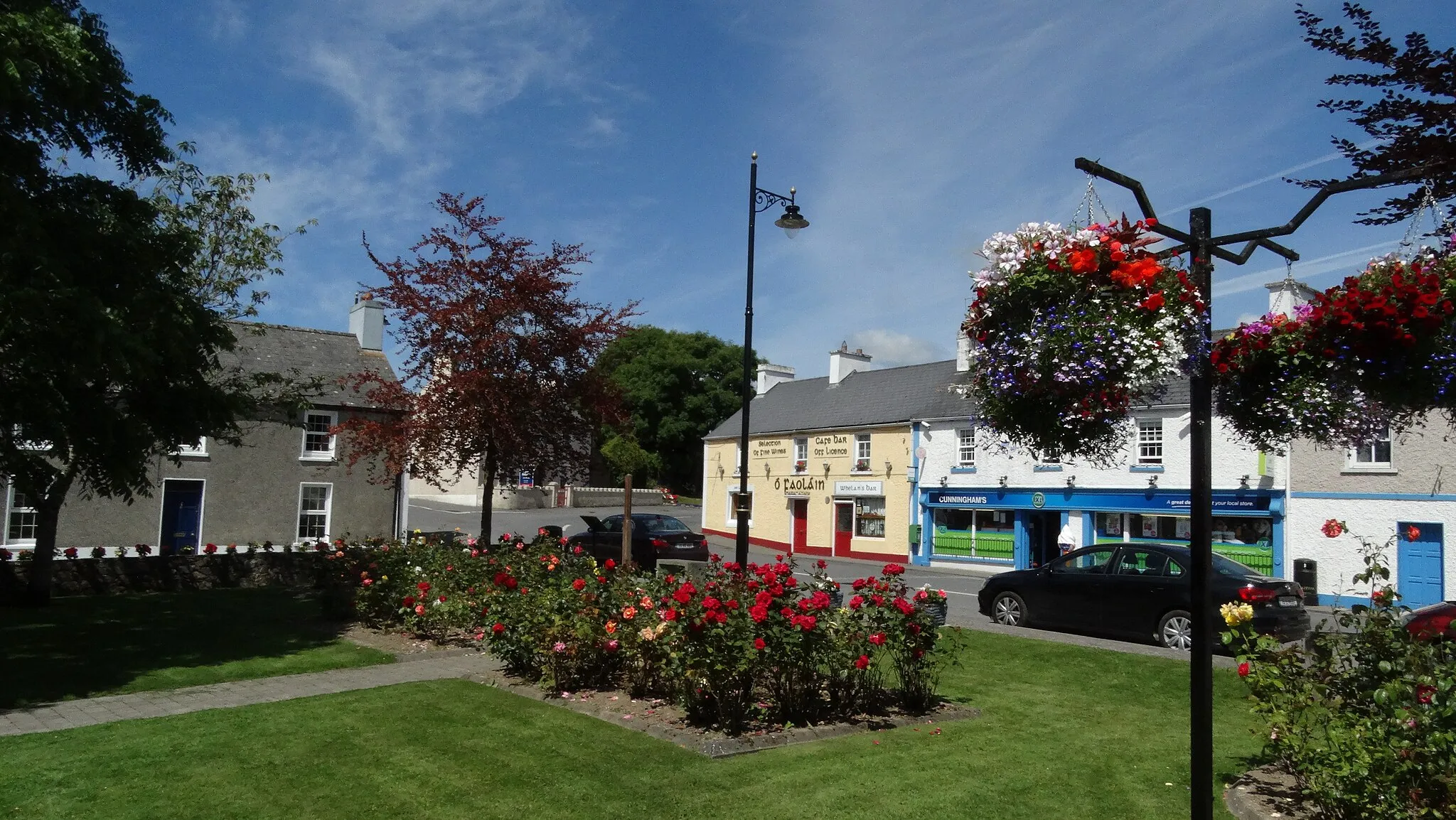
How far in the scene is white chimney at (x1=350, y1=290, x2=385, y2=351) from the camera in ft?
Result: 106

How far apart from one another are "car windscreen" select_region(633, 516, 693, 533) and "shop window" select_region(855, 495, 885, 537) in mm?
12581

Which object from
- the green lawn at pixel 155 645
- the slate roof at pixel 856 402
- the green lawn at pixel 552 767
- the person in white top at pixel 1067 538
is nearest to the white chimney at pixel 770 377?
the slate roof at pixel 856 402

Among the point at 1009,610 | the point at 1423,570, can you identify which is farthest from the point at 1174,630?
A: the point at 1423,570

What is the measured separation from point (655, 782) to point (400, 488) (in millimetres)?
24315

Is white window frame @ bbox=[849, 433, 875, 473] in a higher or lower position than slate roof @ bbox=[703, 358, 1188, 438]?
lower

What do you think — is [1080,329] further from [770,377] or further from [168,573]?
[770,377]

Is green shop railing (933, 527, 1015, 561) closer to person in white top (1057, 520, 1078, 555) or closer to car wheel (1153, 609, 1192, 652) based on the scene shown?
person in white top (1057, 520, 1078, 555)

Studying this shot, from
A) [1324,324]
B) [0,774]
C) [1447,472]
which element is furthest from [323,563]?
[1447,472]

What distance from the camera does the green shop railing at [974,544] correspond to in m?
33.1

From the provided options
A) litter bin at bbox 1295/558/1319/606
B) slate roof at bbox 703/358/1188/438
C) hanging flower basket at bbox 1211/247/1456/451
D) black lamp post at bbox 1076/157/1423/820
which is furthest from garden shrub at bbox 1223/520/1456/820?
slate roof at bbox 703/358/1188/438

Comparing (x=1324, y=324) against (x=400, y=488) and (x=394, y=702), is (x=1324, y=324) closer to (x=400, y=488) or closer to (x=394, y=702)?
(x=394, y=702)

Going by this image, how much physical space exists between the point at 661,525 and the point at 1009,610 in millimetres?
12225

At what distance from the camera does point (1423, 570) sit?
23.2 meters

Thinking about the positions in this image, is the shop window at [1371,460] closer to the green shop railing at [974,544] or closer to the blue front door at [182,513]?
the green shop railing at [974,544]
